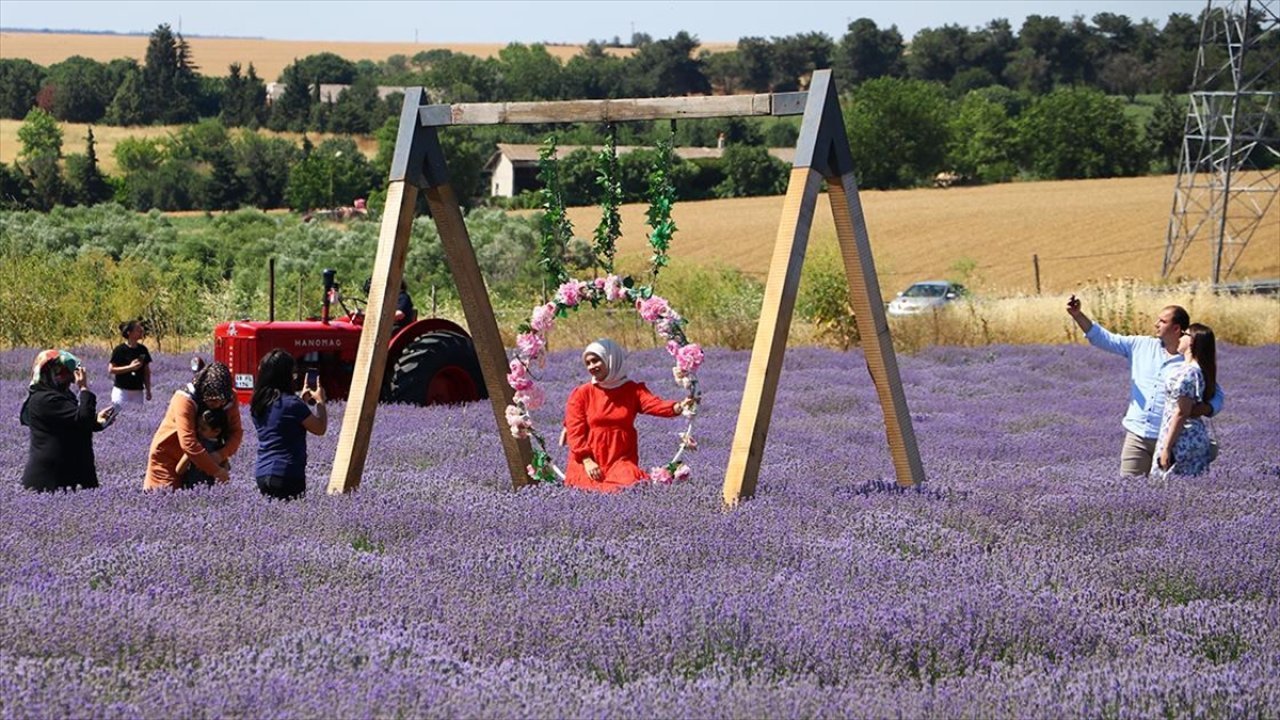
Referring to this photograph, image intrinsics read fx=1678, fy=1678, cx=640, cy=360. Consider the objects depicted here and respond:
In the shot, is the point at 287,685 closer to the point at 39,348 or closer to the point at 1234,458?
the point at 1234,458

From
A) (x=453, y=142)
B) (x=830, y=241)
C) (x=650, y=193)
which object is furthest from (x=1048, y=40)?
(x=650, y=193)

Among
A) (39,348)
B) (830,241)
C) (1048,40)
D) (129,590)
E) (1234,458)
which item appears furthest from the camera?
(1048,40)

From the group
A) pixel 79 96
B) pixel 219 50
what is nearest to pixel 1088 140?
pixel 79 96

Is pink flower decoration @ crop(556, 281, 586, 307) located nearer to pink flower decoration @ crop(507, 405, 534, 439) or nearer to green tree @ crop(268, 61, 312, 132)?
pink flower decoration @ crop(507, 405, 534, 439)

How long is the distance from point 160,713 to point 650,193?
5.63 m

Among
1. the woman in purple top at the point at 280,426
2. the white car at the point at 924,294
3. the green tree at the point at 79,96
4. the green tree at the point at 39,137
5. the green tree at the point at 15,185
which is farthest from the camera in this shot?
the green tree at the point at 79,96

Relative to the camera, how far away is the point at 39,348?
75.9 ft

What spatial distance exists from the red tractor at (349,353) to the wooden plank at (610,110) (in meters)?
5.63

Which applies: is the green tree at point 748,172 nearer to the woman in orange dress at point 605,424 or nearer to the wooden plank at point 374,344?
the wooden plank at point 374,344

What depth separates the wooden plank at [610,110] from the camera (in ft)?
29.2

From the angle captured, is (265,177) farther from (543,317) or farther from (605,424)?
(605,424)

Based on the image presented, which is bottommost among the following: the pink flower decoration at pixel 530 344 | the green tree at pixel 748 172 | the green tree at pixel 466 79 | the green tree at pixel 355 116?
the green tree at pixel 748 172

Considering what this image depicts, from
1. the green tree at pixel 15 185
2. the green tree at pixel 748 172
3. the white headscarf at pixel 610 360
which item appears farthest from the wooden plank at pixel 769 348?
the green tree at pixel 748 172

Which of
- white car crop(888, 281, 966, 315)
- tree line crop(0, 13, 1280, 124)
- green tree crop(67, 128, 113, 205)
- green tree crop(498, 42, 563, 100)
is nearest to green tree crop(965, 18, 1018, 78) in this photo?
tree line crop(0, 13, 1280, 124)
